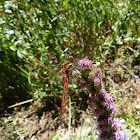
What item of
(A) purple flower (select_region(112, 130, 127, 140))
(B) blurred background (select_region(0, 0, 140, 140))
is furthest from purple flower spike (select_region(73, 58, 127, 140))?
(B) blurred background (select_region(0, 0, 140, 140))

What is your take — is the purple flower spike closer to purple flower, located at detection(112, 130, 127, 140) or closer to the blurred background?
purple flower, located at detection(112, 130, 127, 140)

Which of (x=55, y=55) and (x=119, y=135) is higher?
(x=55, y=55)

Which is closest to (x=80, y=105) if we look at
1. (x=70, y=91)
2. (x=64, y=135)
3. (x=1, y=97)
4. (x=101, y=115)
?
(x=70, y=91)

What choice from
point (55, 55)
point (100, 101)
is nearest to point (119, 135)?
point (100, 101)

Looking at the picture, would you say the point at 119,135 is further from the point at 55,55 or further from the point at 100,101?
the point at 55,55

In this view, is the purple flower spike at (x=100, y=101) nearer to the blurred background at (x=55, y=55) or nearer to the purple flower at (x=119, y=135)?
the purple flower at (x=119, y=135)

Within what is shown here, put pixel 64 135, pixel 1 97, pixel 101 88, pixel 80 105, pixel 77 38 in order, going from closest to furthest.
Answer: pixel 101 88
pixel 64 135
pixel 80 105
pixel 1 97
pixel 77 38

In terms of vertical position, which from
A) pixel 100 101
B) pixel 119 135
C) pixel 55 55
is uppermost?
pixel 55 55

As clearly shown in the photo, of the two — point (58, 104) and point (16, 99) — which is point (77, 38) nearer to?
point (58, 104)
